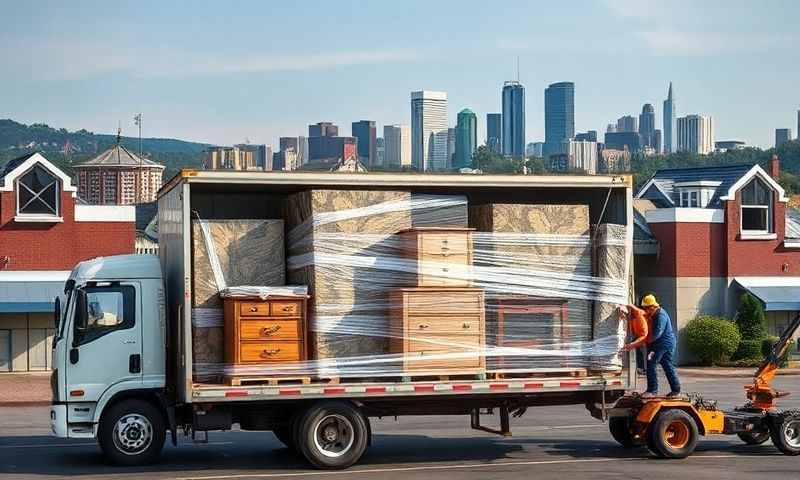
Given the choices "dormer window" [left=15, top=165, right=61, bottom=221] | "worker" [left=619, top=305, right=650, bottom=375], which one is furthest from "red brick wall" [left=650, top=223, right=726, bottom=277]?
"worker" [left=619, top=305, right=650, bottom=375]

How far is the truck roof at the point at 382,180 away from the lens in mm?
16453

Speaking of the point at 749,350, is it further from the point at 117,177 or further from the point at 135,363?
the point at 117,177

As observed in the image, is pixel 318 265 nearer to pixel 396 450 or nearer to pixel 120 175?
pixel 396 450

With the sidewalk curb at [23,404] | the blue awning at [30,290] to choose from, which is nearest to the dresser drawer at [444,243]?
the sidewalk curb at [23,404]

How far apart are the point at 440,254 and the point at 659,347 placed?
3.65 m

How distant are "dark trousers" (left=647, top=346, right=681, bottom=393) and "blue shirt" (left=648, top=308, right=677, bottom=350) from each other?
0.04 metres

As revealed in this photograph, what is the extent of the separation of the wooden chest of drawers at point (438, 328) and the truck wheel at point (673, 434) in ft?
8.91

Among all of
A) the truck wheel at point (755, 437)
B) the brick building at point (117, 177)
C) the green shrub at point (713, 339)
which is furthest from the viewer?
the brick building at point (117, 177)

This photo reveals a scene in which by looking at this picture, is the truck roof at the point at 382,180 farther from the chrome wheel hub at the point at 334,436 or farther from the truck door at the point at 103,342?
the chrome wheel hub at the point at 334,436

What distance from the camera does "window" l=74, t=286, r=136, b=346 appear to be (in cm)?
1702

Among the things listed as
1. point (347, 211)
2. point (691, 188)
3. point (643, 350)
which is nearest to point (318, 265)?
point (347, 211)

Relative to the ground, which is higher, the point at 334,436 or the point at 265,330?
the point at 265,330

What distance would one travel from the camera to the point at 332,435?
1683 centimetres

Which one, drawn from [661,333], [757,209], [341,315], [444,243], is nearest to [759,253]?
[757,209]
